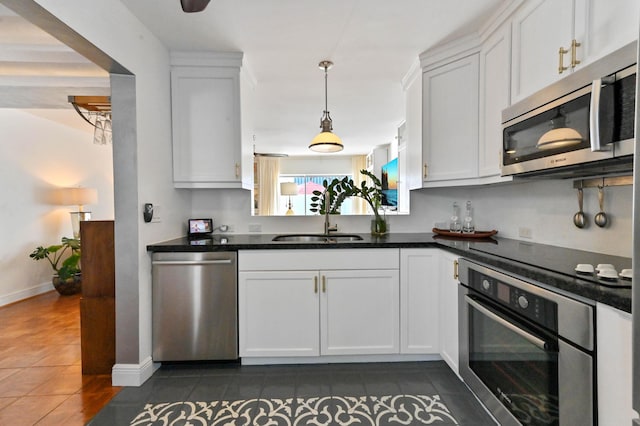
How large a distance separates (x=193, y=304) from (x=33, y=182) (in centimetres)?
388

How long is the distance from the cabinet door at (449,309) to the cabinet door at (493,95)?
2.18 ft

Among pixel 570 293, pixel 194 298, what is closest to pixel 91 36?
pixel 194 298

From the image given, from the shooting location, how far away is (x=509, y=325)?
4.52 ft

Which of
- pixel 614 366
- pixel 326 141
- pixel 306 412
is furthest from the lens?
pixel 326 141

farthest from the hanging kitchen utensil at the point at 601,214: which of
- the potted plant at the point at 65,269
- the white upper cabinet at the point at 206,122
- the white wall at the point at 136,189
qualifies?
the potted plant at the point at 65,269

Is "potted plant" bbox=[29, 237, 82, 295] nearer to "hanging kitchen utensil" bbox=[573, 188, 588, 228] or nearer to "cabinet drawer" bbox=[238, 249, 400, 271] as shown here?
"cabinet drawer" bbox=[238, 249, 400, 271]

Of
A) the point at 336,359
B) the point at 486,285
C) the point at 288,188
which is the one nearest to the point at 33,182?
the point at 288,188

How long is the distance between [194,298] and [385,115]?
345 centimetres

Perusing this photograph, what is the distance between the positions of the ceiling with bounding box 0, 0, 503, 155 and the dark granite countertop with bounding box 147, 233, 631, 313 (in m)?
1.47

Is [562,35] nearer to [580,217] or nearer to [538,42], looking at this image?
[538,42]

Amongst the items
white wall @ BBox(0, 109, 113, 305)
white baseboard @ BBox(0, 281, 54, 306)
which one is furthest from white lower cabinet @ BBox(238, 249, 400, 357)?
white wall @ BBox(0, 109, 113, 305)

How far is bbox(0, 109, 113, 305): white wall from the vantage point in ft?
13.1

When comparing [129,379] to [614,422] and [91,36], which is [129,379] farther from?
[614,422]

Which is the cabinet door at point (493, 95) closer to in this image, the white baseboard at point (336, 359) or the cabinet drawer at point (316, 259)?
the cabinet drawer at point (316, 259)
